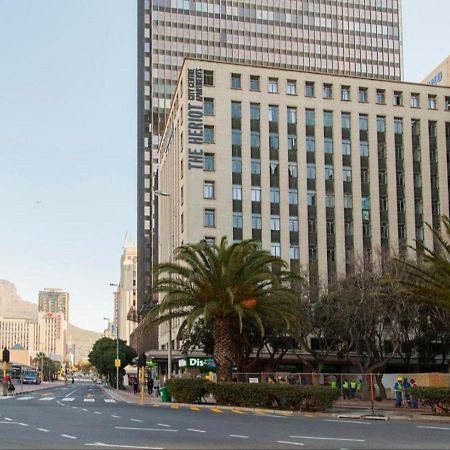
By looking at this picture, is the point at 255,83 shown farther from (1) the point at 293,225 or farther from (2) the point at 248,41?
(2) the point at 248,41

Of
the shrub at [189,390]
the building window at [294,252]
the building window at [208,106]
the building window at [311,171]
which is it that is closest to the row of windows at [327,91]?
the building window at [208,106]

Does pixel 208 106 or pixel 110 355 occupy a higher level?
pixel 208 106

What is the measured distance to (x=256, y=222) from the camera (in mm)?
73125

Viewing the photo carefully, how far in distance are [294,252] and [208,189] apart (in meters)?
10.6

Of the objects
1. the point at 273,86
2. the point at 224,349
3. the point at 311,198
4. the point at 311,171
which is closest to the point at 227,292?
the point at 224,349

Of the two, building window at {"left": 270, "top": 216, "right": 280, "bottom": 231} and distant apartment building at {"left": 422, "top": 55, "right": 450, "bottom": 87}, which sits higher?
distant apartment building at {"left": 422, "top": 55, "right": 450, "bottom": 87}

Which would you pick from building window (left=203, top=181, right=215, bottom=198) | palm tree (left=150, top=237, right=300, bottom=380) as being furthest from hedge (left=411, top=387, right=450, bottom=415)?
building window (left=203, top=181, right=215, bottom=198)

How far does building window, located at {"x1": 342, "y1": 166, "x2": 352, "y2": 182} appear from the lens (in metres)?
76.6

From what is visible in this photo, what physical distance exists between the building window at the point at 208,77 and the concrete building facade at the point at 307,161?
0.10 metres

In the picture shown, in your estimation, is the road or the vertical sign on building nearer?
the road

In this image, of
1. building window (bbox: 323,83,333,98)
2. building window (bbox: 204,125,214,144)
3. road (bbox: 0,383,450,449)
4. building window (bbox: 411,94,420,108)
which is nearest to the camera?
road (bbox: 0,383,450,449)

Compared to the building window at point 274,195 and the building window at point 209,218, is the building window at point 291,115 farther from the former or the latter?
the building window at point 209,218

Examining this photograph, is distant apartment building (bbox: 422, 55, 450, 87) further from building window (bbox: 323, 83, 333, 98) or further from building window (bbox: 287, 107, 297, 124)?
building window (bbox: 287, 107, 297, 124)

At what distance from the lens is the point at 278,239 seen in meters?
73.6
